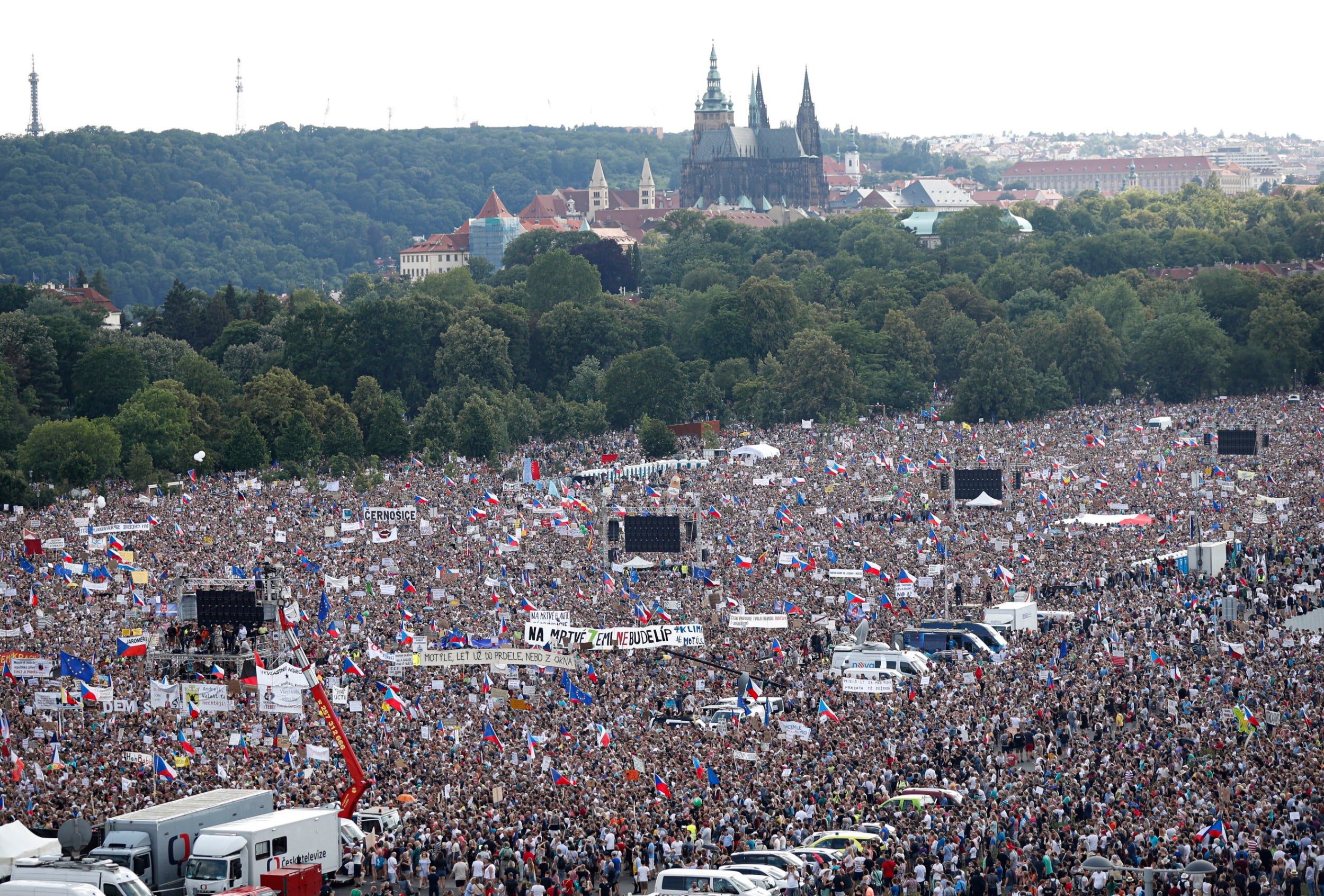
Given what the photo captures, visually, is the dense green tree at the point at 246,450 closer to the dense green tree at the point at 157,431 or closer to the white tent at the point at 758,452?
the dense green tree at the point at 157,431

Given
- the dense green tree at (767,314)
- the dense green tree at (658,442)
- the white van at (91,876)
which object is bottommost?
the dense green tree at (658,442)

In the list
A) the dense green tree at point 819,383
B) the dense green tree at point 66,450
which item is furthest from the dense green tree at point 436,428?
the dense green tree at point 819,383

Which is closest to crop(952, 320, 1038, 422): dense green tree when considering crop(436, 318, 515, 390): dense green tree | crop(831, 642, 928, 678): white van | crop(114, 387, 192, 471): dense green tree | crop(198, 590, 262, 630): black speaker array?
Answer: crop(436, 318, 515, 390): dense green tree

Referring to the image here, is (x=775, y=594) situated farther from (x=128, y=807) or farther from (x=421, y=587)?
(x=128, y=807)

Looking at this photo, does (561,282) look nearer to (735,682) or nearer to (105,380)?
(105,380)

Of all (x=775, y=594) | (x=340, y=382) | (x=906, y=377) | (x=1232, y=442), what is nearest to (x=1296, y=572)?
(x=775, y=594)

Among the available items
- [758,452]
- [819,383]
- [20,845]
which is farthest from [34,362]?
[20,845]

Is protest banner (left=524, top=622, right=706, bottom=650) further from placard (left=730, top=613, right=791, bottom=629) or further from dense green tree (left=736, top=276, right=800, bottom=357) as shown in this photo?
dense green tree (left=736, top=276, right=800, bottom=357)
